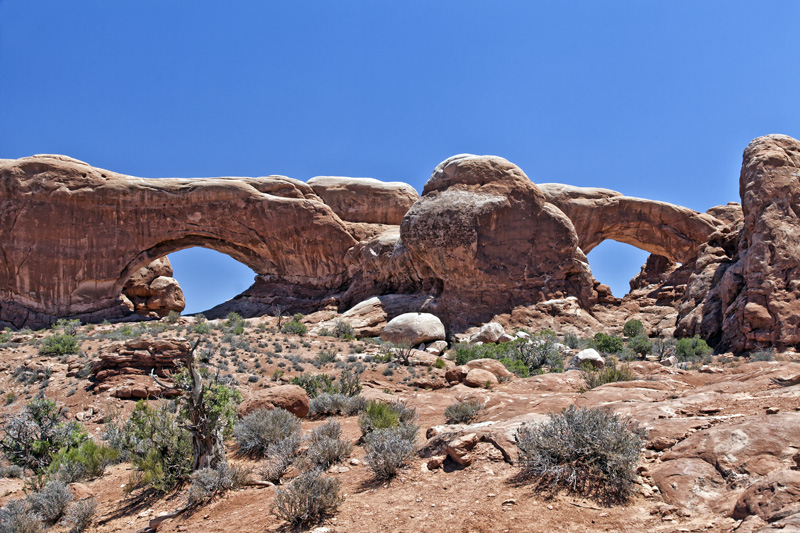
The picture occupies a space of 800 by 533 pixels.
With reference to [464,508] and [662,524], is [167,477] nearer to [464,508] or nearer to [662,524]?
[464,508]

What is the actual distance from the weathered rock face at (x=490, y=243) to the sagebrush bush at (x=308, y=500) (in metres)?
17.5

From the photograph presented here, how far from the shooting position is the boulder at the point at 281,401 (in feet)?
29.1

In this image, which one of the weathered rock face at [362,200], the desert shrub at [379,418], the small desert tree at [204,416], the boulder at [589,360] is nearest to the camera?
the small desert tree at [204,416]

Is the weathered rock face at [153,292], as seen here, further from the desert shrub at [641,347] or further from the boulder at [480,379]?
the desert shrub at [641,347]

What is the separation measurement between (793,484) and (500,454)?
244 centimetres

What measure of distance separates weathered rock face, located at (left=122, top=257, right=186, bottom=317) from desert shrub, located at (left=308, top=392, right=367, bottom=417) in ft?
77.6

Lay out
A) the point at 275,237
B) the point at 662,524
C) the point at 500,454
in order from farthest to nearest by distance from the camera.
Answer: the point at 275,237 → the point at 500,454 → the point at 662,524

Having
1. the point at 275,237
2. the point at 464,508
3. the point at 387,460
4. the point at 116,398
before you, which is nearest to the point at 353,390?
the point at 116,398

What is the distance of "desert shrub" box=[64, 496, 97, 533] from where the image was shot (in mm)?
5641

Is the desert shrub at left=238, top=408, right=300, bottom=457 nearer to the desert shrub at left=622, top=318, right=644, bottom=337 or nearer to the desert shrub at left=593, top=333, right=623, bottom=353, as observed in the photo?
the desert shrub at left=593, top=333, right=623, bottom=353

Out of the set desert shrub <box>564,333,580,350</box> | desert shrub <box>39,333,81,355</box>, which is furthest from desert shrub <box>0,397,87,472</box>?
desert shrub <box>564,333,580,350</box>

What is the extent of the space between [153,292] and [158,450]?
27.2 meters

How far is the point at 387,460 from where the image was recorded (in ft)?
17.6

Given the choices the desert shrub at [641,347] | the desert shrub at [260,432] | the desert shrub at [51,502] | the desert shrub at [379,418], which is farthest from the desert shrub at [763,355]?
the desert shrub at [51,502]
